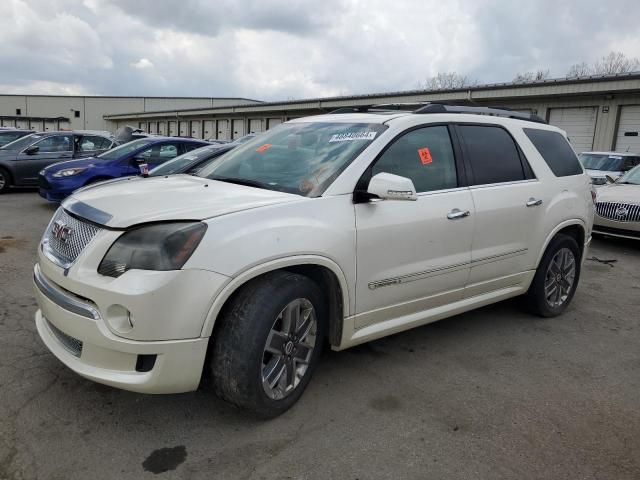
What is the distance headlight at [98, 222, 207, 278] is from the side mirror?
107cm

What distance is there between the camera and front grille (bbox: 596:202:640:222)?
330 inches

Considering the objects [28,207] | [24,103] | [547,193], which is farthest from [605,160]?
[24,103]

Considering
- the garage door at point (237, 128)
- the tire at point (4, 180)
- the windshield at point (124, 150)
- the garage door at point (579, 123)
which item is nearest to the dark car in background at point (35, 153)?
the tire at point (4, 180)

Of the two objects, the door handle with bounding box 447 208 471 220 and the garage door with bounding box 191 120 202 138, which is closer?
the door handle with bounding box 447 208 471 220

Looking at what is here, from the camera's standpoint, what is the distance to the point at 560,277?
5.06 meters

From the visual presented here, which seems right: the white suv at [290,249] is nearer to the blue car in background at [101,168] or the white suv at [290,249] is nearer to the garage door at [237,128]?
the blue car in background at [101,168]

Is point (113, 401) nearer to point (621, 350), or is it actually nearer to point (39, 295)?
point (39, 295)

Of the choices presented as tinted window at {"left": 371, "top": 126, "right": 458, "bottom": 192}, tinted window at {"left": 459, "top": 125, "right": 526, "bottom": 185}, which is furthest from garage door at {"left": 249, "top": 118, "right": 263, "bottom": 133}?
tinted window at {"left": 371, "top": 126, "right": 458, "bottom": 192}

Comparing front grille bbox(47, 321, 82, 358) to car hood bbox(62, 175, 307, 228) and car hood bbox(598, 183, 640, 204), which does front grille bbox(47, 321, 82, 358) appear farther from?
car hood bbox(598, 183, 640, 204)

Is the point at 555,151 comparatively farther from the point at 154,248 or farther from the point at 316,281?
the point at 154,248

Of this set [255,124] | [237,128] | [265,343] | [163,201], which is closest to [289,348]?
[265,343]

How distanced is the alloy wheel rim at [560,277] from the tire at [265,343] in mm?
2715

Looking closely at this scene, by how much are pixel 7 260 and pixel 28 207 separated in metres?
5.12

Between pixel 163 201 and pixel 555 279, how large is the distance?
3.74m
